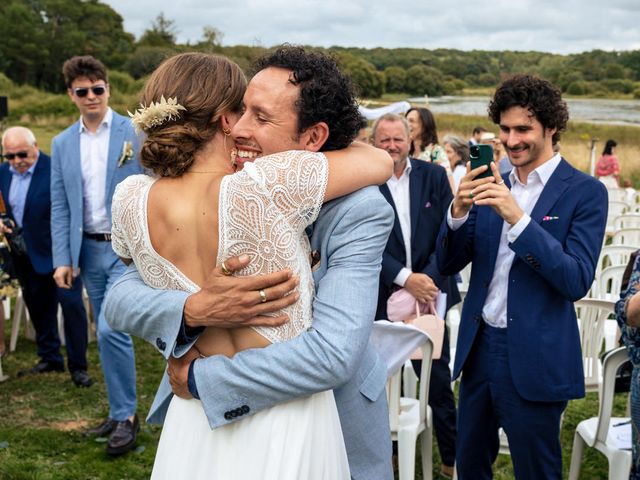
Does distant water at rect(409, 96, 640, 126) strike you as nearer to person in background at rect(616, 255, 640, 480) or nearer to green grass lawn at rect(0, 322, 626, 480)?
green grass lawn at rect(0, 322, 626, 480)

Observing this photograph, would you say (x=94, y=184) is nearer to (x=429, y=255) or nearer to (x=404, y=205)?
(x=404, y=205)

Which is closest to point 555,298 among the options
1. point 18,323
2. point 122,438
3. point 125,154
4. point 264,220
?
point 264,220

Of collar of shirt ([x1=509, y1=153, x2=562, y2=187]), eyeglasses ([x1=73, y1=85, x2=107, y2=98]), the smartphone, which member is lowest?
collar of shirt ([x1=509, y1=153, x2=562, y2=187])

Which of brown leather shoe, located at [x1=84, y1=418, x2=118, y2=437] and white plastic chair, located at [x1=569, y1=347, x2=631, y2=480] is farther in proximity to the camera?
brown leather shoe, located at [x1=84, y1=418, x2=118, y2=437]

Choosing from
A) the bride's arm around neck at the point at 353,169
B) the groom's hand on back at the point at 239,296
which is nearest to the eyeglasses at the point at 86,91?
the bride's arm around neck at the point at 353,169

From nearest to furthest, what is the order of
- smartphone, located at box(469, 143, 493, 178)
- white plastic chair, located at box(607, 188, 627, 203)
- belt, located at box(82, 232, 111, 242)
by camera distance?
1. smartphone, located at box(469, 143, 493, 178)
2. belt, located at box(82, 232, 111, 242)
3. white plastic chair, located at box(607, 188, 627, 203)

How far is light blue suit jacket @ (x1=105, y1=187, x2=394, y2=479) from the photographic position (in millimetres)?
1802

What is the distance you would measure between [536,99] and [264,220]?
71.4 inches

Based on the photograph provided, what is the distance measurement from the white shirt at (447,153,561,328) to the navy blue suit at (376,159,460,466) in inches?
48.4

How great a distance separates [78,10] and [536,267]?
71692mm

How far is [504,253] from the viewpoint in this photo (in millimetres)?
3125

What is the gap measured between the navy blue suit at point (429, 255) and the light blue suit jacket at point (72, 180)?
1.83 meters

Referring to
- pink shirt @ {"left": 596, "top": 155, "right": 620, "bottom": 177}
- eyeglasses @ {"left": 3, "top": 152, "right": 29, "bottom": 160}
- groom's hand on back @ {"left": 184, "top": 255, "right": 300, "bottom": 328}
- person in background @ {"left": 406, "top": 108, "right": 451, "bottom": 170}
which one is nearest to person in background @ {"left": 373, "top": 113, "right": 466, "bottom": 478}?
person in background @ {"left": 406, "top": 108, "right": 451, "bottom": 170}

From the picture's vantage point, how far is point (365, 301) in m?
1.84
